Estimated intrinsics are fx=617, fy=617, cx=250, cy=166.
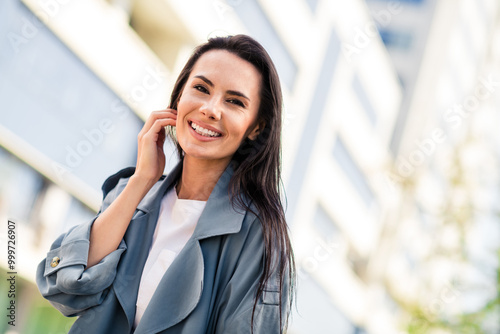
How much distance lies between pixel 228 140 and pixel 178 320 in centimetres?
61

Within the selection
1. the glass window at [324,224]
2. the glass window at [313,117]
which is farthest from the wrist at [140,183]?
the glass window at [324,224]

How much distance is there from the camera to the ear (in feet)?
7.12

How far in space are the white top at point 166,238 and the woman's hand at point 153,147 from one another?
0.12 m

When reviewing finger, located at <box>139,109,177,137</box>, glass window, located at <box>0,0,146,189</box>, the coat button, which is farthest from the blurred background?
the coat button

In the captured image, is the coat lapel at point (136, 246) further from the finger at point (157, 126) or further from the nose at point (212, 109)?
the nose at point (212, 109)

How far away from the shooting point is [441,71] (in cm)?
3253

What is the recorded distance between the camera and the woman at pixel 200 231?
1866 mm

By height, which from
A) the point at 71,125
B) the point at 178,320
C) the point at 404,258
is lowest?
the point at 404,258

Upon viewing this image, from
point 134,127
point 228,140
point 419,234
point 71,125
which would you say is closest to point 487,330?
point 134,127

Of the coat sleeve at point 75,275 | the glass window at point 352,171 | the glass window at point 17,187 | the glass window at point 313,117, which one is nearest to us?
the coat sleeve at point 75,275

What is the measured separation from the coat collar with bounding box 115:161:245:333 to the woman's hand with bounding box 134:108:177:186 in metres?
0.10

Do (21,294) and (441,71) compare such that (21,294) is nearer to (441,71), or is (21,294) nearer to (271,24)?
(271,24)

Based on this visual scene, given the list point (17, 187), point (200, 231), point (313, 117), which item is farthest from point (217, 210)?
point (313, 117)

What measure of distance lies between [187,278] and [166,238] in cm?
22
